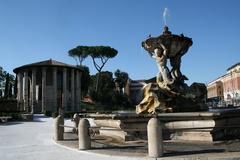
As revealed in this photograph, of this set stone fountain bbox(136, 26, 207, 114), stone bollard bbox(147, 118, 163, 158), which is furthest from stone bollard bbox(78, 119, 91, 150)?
stone fountain bbox(136, 26, 207, 114)

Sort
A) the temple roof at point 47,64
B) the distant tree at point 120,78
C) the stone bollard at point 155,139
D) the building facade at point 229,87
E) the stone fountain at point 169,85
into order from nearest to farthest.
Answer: the stone bollard at point 155,139, the stone fountain at point 169,85, the temple roof at point 47,64, the distant tree at point 120,78, the building facade at point 229,87

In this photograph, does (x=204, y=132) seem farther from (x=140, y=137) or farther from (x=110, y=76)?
(x=110, y=76)

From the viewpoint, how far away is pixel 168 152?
8.21 metres

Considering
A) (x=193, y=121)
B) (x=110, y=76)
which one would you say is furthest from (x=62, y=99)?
(x=193, y=121)

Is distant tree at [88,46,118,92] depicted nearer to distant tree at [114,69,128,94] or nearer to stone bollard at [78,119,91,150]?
distant tree at [114,69,128,94]

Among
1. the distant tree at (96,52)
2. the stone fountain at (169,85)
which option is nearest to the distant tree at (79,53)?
the distant tree at (96,52)

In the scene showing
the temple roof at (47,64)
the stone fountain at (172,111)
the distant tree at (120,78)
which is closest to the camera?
the stone fountain at (172,111)

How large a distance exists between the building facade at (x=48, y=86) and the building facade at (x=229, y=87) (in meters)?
32.5

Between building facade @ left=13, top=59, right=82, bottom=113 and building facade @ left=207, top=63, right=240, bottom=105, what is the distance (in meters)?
32.5

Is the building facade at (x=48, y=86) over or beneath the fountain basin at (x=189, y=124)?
over

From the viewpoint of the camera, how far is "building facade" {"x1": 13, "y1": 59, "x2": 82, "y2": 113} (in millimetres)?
62750

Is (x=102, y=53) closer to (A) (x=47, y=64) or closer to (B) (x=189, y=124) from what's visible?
(A) (x=47, y=64)

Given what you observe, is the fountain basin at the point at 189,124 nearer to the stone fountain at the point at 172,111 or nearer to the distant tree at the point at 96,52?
the stone fountain at the point at 172,111

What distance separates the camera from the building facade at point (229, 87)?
282ft
